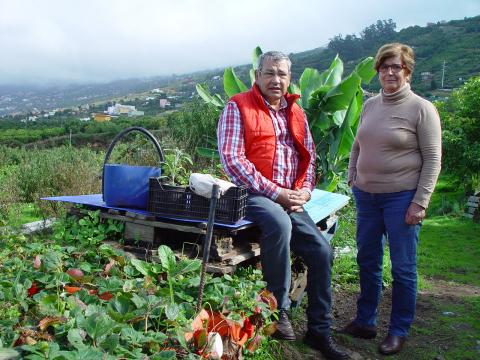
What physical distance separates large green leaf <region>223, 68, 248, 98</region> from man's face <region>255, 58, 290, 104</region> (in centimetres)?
370

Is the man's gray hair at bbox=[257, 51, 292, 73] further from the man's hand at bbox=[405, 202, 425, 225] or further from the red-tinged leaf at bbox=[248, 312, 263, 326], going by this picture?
the red-tinged leaf at bbox=[248, 312, 263, 326]

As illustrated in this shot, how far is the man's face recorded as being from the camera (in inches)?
142

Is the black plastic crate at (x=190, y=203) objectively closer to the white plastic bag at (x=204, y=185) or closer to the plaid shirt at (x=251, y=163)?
the white plastic bag at (x=204, y=185)

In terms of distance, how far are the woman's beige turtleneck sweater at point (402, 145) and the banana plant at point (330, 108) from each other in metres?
3.19

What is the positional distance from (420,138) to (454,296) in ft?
8.18

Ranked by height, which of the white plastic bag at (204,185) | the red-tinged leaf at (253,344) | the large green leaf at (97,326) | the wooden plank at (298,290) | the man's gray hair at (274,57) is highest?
the man's gray hair at (274,57)

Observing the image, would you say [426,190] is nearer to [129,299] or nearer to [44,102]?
[129,299]

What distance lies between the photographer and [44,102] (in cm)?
10981

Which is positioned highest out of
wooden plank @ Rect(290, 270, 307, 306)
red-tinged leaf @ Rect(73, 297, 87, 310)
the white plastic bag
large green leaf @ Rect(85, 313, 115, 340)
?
the white plastic bag

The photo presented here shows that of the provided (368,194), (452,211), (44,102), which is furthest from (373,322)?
(44,102)

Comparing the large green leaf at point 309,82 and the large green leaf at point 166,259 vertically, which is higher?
the large green leaf at point 309,82

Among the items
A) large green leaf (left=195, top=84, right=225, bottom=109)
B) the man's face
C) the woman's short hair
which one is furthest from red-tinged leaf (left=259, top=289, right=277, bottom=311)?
large green leaf (left=195, top=84, right=225, bottom=109)

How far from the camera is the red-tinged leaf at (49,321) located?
1.93 metres

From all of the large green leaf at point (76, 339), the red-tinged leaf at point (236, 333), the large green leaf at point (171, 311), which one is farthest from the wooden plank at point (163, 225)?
the large green leaf at point (76, 339)
